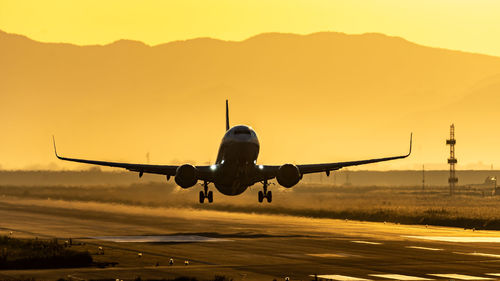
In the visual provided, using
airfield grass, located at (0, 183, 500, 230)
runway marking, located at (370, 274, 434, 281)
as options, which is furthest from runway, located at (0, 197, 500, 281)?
airfield grass, located at (0, 183, 500, 230)

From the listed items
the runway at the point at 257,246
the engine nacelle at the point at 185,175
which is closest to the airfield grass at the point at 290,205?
the runway at the point at 257,246

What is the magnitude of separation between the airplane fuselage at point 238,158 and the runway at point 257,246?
14.5ft

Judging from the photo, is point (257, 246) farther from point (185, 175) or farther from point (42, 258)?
point (42, 258)

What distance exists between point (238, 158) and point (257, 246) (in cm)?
830

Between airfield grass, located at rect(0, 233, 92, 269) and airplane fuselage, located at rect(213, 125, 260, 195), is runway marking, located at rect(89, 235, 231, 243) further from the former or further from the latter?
airfield grass, located at rect(0, 233, 92, 269)

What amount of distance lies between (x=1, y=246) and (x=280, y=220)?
39071 mm

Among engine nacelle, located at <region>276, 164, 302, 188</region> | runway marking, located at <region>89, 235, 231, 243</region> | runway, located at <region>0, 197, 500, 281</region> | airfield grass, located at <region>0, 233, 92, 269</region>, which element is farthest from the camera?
engine nacelle, located at <region>276, 164, 302, 188</region>

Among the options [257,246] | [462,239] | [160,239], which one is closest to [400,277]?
[257,246]

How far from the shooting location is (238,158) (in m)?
71.8

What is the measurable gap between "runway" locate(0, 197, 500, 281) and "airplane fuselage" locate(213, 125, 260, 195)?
4408 mm

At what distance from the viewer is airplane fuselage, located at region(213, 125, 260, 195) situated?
71688 millimetres

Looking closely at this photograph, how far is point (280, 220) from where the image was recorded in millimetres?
97125

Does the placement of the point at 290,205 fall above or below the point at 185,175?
below

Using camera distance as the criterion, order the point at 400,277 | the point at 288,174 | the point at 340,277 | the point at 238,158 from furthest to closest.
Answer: the point at 288,174 < the point at 238,158 < the point at 340,277 < the point at 400,277
